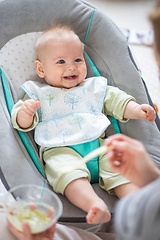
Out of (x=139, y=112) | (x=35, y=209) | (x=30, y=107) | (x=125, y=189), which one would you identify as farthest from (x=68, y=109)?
(x=35, y=209)

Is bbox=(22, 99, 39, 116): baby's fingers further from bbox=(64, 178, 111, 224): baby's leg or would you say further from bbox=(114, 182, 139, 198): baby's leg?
bbox=(114, 182, 139, 198): baby's leg

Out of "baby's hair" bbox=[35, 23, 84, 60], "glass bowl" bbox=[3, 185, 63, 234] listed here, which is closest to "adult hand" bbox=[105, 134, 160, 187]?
"glass bowl" bbox=[3, 185, 63, 234]

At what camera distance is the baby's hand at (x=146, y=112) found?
3.56ft

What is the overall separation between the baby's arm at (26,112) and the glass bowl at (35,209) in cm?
31

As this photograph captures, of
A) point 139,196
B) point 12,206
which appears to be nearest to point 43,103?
point 12,206

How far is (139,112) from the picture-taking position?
110 centimetres

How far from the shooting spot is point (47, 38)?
118 cm

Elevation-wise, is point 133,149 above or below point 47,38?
below

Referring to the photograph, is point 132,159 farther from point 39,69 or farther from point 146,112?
point 39,69

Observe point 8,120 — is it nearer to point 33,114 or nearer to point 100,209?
point 33,114

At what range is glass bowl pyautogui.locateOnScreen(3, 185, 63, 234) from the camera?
64 centimetres

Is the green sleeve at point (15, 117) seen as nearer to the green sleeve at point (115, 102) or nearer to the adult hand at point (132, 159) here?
the green sleeve at point (115, 102)

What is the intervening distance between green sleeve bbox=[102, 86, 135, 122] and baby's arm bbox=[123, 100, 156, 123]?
2 centimetres

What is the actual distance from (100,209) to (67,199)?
21 cm
